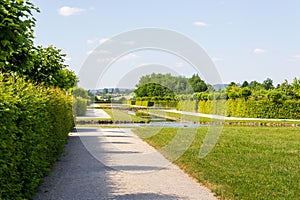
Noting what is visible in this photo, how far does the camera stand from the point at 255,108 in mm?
35969

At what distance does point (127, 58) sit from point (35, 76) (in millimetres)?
2970

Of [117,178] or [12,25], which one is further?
[117,178]

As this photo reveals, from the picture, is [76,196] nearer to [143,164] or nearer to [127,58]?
[143,164]

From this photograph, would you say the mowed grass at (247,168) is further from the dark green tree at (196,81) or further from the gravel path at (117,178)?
the dark green tree at (196,81)

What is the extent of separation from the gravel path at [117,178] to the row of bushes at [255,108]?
22.1m

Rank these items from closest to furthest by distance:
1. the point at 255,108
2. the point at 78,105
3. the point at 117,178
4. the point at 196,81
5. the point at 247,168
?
the point at 117,178
the point at 247,168
the point at 196,81
the point at 78,105
the point at 255,108

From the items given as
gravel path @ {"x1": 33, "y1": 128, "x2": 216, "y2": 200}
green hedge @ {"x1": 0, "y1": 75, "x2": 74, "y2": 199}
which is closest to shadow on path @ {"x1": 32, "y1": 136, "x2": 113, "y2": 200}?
gravel path @ {"x1": 33, "y1": 128, "x2": 216, "y2": 200}

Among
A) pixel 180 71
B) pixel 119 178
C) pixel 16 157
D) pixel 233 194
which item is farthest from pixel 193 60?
pixel 16 157

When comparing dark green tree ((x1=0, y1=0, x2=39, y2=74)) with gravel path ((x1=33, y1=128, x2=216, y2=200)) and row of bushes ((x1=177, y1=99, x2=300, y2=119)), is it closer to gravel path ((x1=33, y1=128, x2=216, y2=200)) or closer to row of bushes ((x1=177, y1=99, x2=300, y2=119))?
gravel path ((x1=33, y1=128, x2=216, y2=200))

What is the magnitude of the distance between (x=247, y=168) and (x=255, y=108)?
27.0 metres

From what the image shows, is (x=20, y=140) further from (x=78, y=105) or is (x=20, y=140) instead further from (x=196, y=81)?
(x=78, y=105)

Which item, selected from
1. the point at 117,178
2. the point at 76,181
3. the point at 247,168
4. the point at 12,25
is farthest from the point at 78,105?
the point at 12,25

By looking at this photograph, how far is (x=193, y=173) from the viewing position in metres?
8.93

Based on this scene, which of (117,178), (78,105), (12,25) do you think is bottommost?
(117,178)
